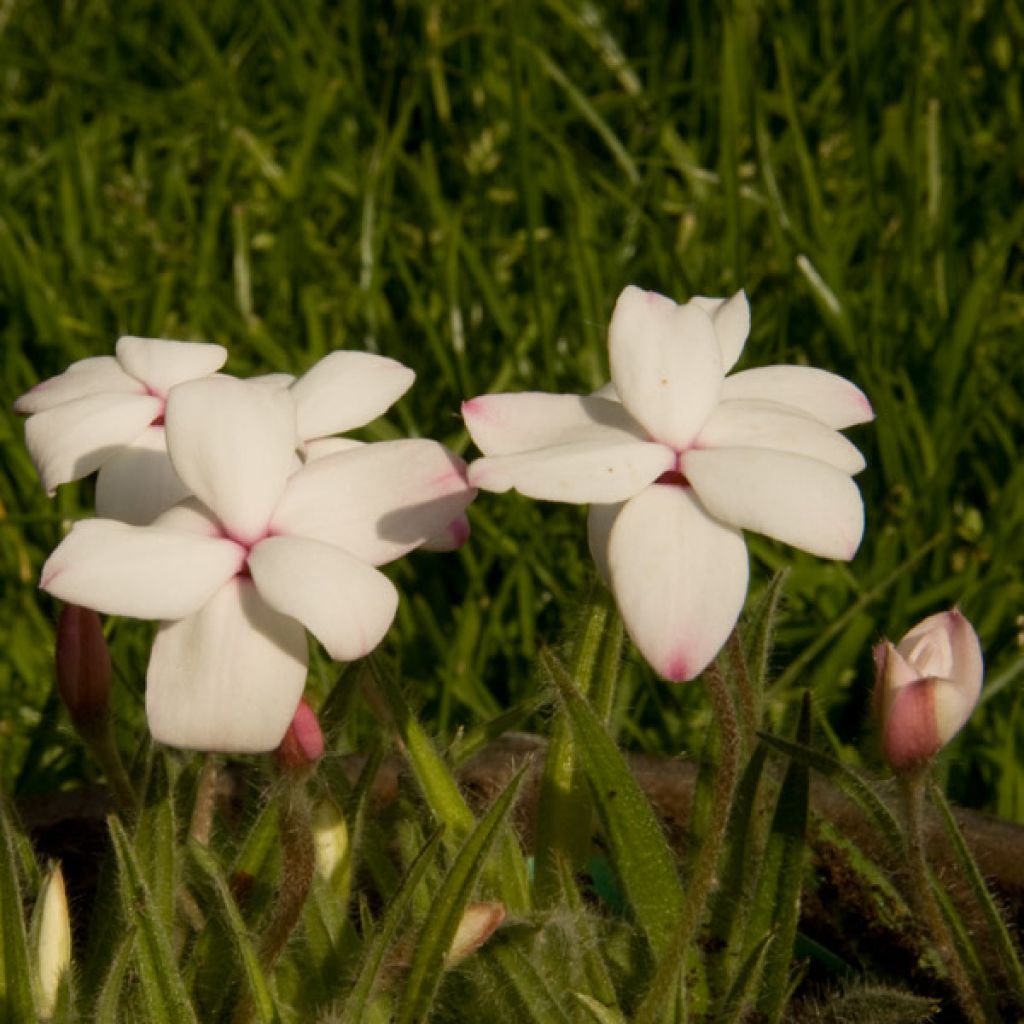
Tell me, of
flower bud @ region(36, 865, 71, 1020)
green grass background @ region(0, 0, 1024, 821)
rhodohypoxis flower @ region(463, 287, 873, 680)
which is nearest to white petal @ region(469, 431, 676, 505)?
rhodohypoxis flower @ region(463, 287, 873, 680)

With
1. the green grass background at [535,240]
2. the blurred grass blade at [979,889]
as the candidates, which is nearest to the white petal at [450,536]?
the blurred grass blade at [979,889]

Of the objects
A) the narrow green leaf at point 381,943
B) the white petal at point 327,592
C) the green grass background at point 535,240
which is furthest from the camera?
the green grass background at point 535,240

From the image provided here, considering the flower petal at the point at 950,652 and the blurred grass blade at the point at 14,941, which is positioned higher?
the flower petal at the point at 950,652

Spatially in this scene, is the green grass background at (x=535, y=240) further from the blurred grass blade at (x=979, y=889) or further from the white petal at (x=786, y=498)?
the white petal at (x=786, y=498)

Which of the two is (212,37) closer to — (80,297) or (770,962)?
(80,297)

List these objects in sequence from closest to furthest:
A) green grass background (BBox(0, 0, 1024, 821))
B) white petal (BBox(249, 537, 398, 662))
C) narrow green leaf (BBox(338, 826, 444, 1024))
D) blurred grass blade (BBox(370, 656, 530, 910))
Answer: white petal (BBox(249, 537, 398, 662)), narrow green leaf (BBox(338, 826, 444, 1024)), blurred grass blade (BBox(370, 656, 530, 910)), green grass background (BBox(0, 0, 1024, 821))

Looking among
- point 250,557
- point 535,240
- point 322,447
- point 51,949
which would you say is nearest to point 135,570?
point 250,557

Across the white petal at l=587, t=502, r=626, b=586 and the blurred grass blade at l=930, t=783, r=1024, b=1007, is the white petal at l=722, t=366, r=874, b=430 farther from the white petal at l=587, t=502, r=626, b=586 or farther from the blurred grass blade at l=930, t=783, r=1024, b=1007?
the blurred grass blade at l=930, t=783, r=1024, b=1007
